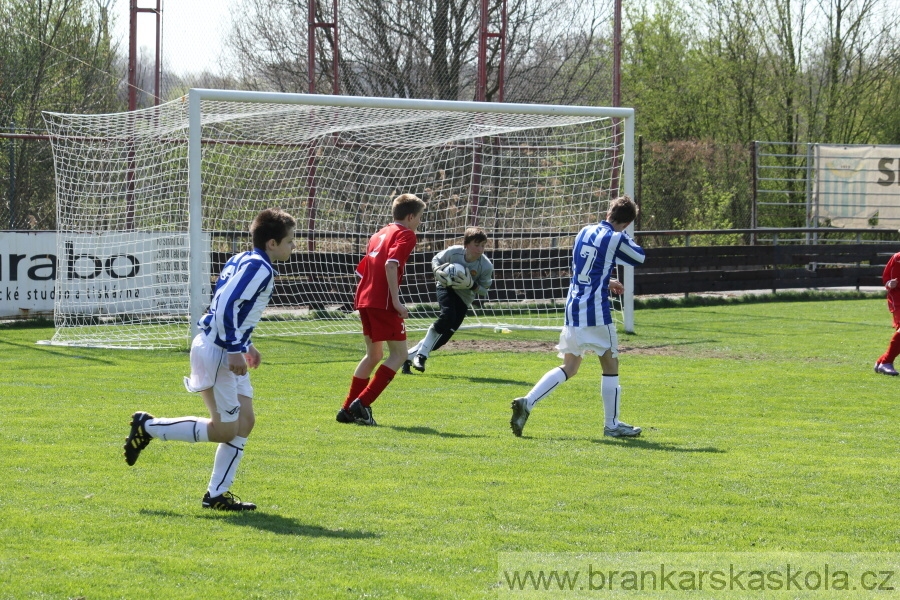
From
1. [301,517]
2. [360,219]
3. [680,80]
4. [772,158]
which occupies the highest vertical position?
[680,80]

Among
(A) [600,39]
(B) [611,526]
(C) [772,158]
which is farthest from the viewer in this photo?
(C) [772,158]

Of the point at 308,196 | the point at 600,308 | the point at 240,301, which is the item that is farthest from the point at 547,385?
the point at 308,196

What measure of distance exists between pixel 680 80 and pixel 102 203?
61.8 feet

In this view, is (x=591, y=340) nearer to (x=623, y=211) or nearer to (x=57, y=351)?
(x=623, y=211)

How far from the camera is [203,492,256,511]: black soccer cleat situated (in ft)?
18.4

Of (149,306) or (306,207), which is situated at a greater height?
(306,207)

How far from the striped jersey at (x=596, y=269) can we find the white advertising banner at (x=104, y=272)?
26.7ft

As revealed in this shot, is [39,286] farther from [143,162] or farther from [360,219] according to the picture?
[360,219]

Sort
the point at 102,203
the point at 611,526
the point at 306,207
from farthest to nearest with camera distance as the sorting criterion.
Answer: the point at 306,207
the point at 102,203
the point at 611,526

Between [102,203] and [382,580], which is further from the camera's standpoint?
[102,203]

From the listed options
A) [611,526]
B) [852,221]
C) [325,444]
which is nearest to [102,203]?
[325,444]

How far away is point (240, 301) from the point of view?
216 inches

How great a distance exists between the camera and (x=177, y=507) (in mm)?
5680

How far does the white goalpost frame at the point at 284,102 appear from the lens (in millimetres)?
12250
